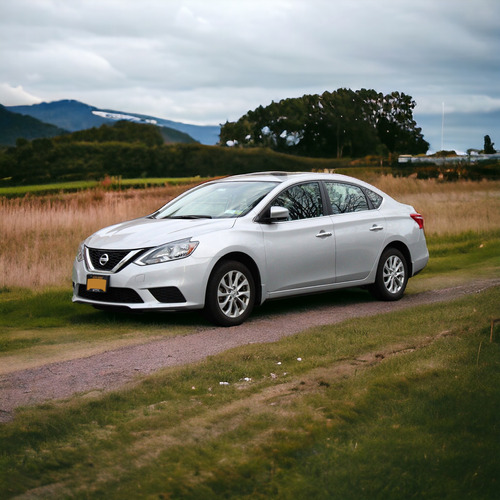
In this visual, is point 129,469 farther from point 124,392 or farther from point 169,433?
point 124,392

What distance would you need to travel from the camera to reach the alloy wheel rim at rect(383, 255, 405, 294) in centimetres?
1175

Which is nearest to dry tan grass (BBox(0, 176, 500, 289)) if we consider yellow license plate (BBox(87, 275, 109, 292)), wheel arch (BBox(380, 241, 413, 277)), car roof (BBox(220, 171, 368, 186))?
yellow license plate (BBox(87, 275, 109, 292))

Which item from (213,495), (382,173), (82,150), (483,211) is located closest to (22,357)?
(213,495)

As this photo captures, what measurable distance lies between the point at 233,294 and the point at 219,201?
58.7 inches

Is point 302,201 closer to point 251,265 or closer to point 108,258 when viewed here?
point 251,265

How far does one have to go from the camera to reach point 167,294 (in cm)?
936

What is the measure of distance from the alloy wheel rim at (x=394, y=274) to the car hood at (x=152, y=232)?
284cm

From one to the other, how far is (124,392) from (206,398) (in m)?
0.66

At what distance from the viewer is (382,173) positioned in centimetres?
3900

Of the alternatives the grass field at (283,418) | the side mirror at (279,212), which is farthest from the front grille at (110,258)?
the side mirror at (279,212)

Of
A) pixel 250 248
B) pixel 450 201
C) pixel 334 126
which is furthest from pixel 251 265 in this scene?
pixel 334 126

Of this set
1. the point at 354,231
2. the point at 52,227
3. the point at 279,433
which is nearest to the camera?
the point at 279,433

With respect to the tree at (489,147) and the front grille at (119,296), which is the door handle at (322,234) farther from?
the tree at (489,147)

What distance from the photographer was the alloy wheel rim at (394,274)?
11.8m
